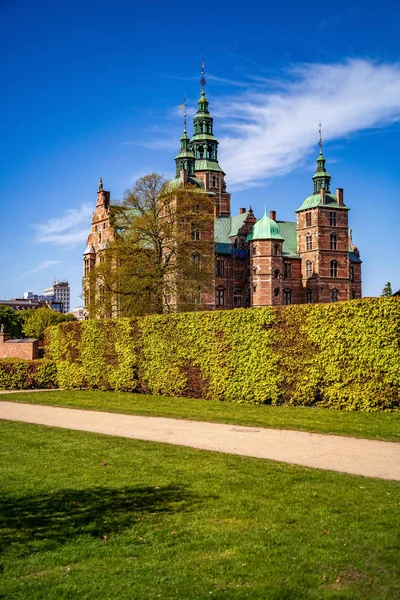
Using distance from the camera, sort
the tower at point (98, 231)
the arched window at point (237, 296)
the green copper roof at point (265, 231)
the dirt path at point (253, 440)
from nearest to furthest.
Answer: the dirt path at point (253, 440)
the tower at point (98, 231)
the green copper roof at point (265, 231)
the arched window at point (237, 296)

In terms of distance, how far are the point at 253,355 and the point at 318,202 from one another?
2202 inches

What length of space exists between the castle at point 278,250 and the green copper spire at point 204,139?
3.03 metres

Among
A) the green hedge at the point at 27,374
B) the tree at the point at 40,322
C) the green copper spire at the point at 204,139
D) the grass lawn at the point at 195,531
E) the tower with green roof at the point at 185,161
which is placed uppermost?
the green copper spire at the point at 204,139

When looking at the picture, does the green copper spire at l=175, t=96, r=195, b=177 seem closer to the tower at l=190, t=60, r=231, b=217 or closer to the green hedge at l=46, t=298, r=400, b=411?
the tower at l=190, t=60, r=231, b=217

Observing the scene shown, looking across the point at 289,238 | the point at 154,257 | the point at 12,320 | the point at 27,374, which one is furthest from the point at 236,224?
the point at 27,374

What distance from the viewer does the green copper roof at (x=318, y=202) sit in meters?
74.5

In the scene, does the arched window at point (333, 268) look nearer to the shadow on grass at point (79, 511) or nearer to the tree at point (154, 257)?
the tree at point (154, 257)

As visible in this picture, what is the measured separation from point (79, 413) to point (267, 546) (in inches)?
517

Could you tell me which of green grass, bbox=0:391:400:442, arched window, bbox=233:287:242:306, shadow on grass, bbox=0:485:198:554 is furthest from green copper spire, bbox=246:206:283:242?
shadow on grass, bbox=0:485:198:554

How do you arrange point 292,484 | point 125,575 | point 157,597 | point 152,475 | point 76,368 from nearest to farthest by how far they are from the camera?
point 157,597 → point 125,575 → point 292,484 → point 152,475 → point 76,368

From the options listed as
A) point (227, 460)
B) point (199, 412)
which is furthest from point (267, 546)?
point (199, 412)

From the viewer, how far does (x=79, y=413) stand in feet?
61.0

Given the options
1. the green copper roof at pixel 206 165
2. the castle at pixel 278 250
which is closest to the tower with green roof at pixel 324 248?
the castle at pixel 278 250

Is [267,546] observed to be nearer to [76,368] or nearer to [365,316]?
[365,316]
